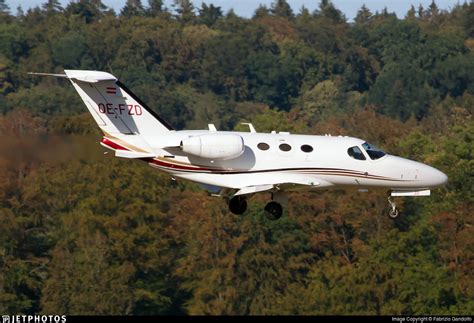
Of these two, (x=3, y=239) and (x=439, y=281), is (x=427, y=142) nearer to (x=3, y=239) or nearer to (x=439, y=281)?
(x=439, y=281)

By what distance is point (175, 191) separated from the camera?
94.1 meters

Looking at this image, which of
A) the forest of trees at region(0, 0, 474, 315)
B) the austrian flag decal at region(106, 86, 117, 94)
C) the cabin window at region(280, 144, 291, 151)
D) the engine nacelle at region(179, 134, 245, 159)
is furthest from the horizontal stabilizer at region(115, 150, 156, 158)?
the forest of trees at region(0, 0, 474, 315)

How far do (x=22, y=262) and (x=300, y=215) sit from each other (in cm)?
1745

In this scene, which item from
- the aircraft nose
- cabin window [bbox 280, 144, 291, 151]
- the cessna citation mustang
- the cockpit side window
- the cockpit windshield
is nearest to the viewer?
the cessna citation mustang

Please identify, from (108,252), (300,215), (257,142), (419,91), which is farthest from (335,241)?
(419,91)

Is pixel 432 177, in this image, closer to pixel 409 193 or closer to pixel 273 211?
pixel 409 193

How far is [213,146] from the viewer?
45.2 metres

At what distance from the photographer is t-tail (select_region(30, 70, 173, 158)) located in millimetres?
45688

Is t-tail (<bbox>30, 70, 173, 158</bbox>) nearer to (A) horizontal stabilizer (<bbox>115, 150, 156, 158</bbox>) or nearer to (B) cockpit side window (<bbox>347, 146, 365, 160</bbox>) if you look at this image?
(A) horizontal stabilizer (<bbox>115, 150, 156, 158</bbox>)

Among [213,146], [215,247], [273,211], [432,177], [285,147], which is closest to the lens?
[213,146]

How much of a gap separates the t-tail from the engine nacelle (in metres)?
1.48

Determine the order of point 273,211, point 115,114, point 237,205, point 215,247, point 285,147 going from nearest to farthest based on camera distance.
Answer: point 115,114 → point 285,147 → point 273,211 → point 237,205 → point 215,247

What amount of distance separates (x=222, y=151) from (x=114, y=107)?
380 cm

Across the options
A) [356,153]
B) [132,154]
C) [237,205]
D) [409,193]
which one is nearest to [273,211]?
[237,205]
